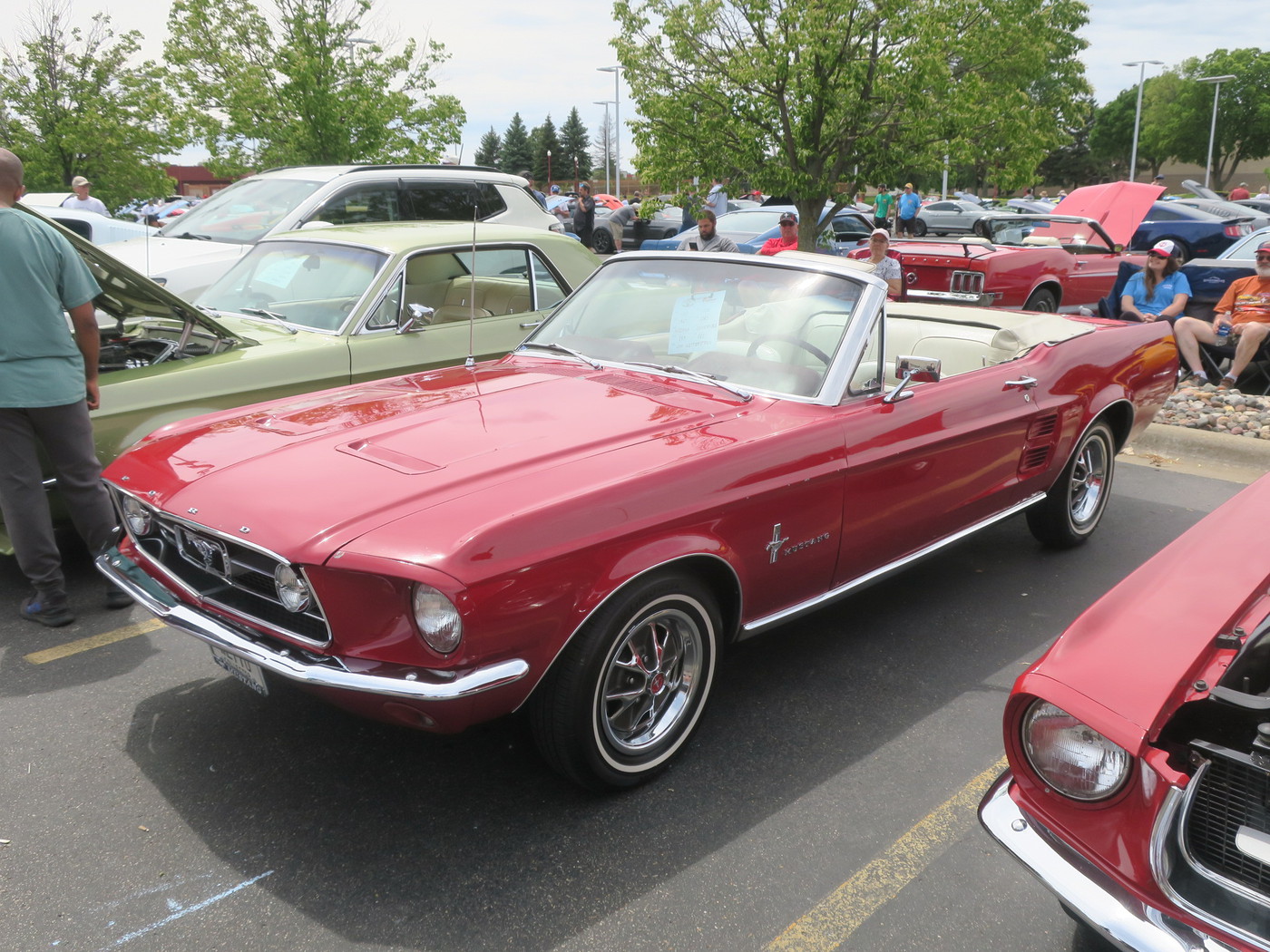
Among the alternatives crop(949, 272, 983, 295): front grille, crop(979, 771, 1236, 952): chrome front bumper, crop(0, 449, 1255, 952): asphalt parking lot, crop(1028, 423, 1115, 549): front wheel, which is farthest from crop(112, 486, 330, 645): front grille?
crop(949, 272, 983, 295): front grille

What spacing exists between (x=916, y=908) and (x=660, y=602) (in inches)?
41.9

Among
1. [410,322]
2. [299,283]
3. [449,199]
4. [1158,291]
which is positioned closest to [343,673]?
[410,322]

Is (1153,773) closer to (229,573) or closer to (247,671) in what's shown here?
(247,671)

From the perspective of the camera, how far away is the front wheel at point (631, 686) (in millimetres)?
2796

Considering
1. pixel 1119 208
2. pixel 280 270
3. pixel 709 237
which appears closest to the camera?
pixel 280 270

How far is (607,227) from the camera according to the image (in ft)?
68.3

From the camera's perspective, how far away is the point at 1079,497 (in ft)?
17.3

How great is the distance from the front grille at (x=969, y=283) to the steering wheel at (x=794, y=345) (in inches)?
298

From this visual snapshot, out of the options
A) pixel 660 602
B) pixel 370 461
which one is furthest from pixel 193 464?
pixel 660 602

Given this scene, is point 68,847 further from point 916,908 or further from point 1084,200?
point 1084,200

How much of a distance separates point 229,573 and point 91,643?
166cm

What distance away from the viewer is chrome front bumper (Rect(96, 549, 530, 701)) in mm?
2508

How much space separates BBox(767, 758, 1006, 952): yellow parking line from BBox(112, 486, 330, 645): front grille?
1461 mm

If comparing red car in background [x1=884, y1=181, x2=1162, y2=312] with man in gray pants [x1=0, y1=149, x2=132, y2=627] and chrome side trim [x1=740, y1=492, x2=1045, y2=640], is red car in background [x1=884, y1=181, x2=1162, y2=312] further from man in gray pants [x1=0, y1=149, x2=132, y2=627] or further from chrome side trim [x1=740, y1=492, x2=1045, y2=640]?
man in gray pants [x1=0, y1=149, x2=132, y2=627]
